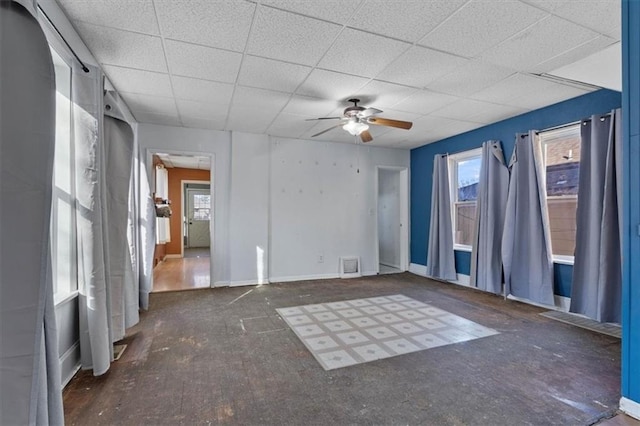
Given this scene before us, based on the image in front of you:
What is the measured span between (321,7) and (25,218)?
6.51 ft

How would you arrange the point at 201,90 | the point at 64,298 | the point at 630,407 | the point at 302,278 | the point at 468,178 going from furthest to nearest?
the point at 302,278 < the point at 468,178 < the point at 201,90 < the point at 64,298 < the point at 630,407

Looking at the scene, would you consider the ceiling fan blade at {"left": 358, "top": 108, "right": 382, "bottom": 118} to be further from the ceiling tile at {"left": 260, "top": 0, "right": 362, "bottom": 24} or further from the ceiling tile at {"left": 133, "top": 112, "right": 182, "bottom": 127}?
the ceiling tile at {"left": 133, "top": 112, "right": 182, "bottom": 127}

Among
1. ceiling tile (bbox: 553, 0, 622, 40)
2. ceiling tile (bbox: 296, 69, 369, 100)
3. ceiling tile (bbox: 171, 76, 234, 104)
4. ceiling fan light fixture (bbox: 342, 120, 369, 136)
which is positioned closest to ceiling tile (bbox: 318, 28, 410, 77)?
ceiling tile (bbox: 296, 69, 369, 100)

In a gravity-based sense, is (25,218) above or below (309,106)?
below

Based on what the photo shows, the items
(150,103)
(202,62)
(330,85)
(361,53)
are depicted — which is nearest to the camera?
(361,53)

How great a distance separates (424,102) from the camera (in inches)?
144

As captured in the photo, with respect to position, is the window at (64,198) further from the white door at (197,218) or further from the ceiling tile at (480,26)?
the white door at (197,218)

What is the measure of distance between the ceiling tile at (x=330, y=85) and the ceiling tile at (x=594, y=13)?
1.58m

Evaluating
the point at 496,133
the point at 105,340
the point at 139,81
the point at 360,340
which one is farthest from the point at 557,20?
the point at 105,340

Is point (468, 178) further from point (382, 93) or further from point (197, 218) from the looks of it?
point (197, 218)

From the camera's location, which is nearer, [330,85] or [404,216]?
[330,85]

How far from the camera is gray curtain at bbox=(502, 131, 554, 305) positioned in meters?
3.76

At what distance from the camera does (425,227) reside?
5863 millimetres

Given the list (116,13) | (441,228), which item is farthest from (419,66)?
(441,228)
